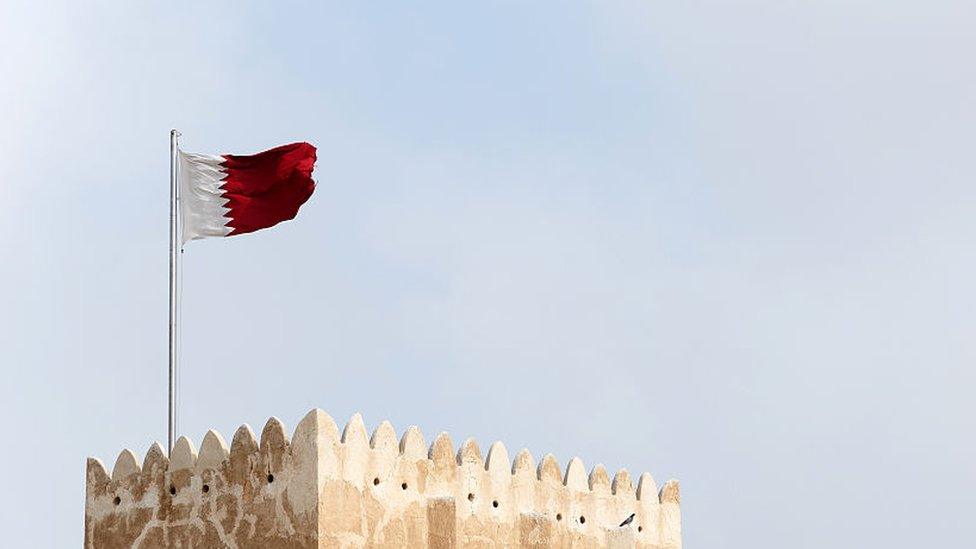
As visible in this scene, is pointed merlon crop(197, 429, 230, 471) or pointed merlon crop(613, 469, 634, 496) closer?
pointed merlon crop(197, 429, 230, 471)

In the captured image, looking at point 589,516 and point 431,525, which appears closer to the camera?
point 431,525

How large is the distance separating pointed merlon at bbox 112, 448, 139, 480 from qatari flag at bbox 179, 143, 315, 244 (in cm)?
306

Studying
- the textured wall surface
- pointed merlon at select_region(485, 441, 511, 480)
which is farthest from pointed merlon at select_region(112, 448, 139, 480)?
pointed merlon at select_region(485, 441, 511, 480)

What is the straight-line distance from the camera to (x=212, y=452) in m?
23.6

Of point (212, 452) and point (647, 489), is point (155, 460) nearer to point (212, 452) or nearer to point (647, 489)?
point (212, 452)

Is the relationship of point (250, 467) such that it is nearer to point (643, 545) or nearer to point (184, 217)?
point (184, 217)

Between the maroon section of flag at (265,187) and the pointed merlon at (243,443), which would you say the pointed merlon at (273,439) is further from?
→ the maroon section of flag at (265,187)

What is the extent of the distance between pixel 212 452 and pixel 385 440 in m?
1.84

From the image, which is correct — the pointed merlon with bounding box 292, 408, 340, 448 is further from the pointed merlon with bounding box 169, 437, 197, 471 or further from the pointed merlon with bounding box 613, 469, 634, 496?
the pointed merlon with bounding box 613, 469, 634, 496

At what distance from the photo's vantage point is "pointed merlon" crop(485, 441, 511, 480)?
24969 mm

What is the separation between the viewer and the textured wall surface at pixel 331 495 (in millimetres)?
22734

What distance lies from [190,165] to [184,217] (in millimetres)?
656

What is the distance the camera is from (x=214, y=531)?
76.7ft

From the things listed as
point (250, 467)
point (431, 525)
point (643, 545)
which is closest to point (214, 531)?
point (250, 467)
